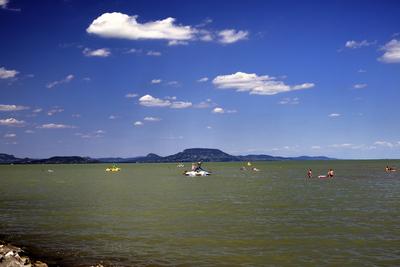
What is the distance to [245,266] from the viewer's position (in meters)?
21.8

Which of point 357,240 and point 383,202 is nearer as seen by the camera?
point 357,240

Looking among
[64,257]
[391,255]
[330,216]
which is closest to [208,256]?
[64,257]

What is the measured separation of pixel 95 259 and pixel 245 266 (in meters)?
7.89

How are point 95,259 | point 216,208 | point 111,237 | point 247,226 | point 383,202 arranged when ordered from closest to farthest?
point 95,259 → point 111,237 → point 247,226 → point 216,208 → point 383,202

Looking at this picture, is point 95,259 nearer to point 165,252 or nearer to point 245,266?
point 165,252

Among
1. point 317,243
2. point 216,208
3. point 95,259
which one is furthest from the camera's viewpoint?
point 216,208

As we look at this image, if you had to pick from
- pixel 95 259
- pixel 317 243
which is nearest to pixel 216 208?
pixel 317 243

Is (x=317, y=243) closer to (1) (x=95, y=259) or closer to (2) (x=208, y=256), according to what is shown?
(2) (x=208, y=256)

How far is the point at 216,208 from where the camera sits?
44.6 m

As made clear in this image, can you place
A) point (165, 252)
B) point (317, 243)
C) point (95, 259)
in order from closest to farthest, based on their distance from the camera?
1. point (95, 259)
2. point (165, 252)
3. point (317, 243)

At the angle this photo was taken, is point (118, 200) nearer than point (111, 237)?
No

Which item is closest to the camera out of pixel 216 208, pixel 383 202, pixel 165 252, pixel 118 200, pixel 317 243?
pixel 165 252

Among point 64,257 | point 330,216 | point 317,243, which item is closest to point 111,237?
point 64,257

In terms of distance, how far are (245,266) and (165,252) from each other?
5263mm
